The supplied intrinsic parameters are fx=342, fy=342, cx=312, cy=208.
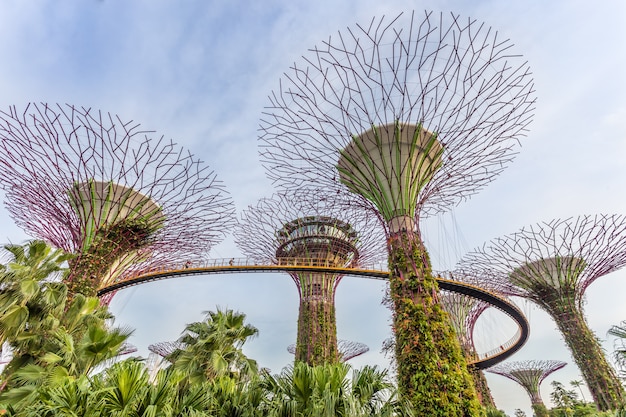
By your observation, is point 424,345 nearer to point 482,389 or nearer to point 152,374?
point 152,374

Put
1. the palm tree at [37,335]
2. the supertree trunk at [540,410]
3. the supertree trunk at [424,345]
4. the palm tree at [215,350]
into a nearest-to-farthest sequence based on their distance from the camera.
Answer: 1. the palm tree at [37,335]
2. the supertree trunk at [424,345]
3. the palm tree at [215,350]
4. the supertree trunk at [540,410]

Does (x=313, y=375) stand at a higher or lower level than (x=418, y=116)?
lower

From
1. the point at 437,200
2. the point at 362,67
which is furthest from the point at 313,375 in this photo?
the point at 437,200

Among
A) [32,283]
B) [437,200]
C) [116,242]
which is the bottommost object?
[32,283]

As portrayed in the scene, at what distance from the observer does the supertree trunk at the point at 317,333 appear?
23.3 meters

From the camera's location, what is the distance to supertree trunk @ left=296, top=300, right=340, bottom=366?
23.3 metres

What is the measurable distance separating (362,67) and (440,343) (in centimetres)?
850

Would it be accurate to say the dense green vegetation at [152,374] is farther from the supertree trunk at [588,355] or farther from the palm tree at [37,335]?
the supertree trunk at [588,355]

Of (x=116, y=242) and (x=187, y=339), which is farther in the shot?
(x=116, y=242)

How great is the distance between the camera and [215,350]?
11.0 meters

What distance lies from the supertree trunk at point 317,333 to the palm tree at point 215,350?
12.4 m

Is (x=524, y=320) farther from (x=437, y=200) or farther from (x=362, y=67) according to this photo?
(x=362, y=67)

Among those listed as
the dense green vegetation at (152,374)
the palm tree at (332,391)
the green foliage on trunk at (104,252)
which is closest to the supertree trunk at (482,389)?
the dense green vegetation at (152,374)

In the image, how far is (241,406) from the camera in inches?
262
